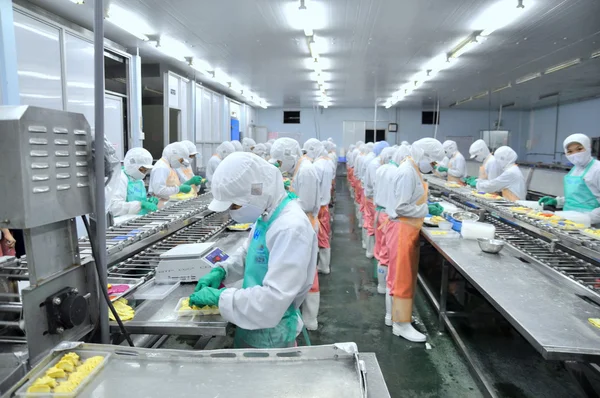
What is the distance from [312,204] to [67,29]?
4163mm

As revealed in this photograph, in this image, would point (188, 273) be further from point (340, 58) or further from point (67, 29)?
point (340, 58)

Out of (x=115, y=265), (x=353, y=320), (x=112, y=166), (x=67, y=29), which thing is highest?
(x=67, y=29)

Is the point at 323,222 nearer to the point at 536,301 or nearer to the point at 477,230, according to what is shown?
the point at 477,230

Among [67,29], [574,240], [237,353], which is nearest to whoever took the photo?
[237,353]

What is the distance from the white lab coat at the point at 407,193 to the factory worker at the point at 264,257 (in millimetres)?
1822

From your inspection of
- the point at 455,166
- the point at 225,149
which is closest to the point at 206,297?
the point at 225,149

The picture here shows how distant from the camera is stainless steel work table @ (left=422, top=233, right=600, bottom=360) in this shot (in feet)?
5.25

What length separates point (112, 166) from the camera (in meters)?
1.47

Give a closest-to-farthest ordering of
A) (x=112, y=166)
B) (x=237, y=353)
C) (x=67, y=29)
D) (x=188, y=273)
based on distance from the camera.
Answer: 1. (x=237, y=353)
2. (x=112, y=166)
3. (x=188, y=273)
4. (x=67, y=29)

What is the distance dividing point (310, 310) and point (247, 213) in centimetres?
222

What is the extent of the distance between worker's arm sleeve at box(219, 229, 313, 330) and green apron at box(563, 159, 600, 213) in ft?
13.5

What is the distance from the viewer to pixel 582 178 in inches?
168

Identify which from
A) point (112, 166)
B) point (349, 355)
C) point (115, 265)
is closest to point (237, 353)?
point (349, 355)

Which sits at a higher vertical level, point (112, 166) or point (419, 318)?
point (112, 166)
